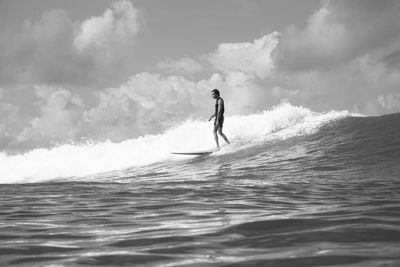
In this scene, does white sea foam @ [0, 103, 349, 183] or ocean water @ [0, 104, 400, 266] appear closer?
ocean water @ [0, 104, 400, 266]

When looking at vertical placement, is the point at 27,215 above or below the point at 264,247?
above

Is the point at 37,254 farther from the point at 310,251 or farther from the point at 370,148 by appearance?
the point at 370,148

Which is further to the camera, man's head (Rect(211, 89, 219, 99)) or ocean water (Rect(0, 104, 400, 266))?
man's head (Rect(211, 89, 219, 99))

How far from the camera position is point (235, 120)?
818 inches

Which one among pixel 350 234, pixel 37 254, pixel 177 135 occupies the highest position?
pixel 177 135

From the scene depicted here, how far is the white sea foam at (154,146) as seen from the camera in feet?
59.0

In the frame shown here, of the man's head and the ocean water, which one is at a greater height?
the man's head

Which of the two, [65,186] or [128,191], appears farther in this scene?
[65,186]

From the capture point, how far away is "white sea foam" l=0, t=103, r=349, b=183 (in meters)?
18.0

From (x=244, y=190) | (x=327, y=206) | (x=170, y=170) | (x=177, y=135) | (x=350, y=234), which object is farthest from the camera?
(x=177, y=135)

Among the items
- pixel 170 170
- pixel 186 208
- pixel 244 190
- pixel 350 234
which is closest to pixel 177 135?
pixel 170 170

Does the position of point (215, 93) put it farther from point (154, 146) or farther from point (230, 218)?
point (230, 218)

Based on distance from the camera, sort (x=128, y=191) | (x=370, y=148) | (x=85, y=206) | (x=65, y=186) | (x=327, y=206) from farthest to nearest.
→ (x=370, y=148)
(x=65, y=186)
(x=128, y=191)
(x=85, y=206)
(x=327, y=206)

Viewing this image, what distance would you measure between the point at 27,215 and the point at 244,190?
329cm
